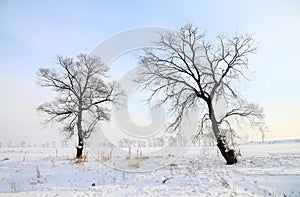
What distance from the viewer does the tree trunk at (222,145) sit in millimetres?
11750

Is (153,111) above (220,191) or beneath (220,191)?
above

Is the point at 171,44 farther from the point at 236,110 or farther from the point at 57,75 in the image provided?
the point at 57,75

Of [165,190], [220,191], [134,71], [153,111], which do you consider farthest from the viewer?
[134,71]

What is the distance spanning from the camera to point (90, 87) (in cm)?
1778

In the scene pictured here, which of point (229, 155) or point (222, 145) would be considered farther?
point (222, 145)

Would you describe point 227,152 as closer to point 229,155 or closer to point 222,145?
point 229,155

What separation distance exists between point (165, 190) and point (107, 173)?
4.39 m

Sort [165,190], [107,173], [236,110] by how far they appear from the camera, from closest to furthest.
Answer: [165,190]
[107,173]
[236,110]

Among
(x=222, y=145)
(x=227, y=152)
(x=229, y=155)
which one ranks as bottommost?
(x=229, y=155)

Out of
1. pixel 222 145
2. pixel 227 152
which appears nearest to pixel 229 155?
pixel 227 152

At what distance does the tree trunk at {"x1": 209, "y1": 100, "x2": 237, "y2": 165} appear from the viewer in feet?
38.5

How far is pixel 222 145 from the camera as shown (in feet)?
39.5

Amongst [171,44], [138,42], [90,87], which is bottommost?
[90,87]

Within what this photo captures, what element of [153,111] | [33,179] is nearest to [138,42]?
[153,111]
